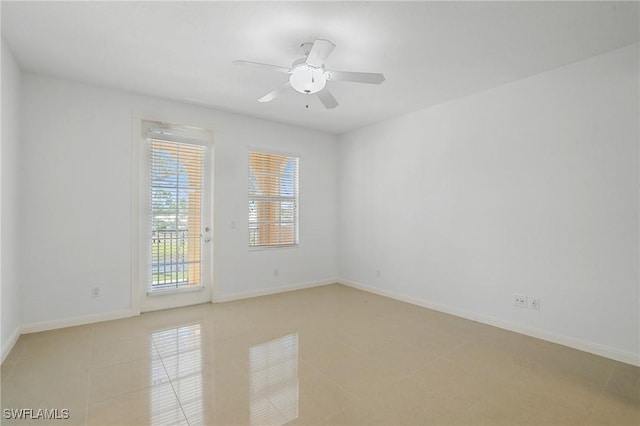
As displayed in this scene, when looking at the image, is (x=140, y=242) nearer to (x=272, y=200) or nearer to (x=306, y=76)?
(x=272, y=200)

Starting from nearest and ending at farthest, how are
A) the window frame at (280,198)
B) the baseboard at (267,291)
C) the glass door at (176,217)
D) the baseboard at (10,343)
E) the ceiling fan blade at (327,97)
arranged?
1. the baseboard at (10,343)
2. the ceiling fan blade at (327,97)
3. the glass door at (176,217)
4. the baseboard at (267,291)
5. the window frame at (280,198)

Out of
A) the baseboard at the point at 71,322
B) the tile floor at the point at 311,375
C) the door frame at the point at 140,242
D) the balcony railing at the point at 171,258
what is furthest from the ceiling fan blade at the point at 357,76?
the baseboard at the point at 71,322

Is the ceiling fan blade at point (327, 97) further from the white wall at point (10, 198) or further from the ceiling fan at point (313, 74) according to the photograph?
the white wall at point (10, 198)

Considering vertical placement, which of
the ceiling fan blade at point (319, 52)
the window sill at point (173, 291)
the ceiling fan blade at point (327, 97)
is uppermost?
the ceiling fan blade at point (319, 52)

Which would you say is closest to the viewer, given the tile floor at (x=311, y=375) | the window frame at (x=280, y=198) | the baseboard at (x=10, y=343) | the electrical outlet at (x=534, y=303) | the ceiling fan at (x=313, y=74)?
the tile floor at (x=311, y=375)

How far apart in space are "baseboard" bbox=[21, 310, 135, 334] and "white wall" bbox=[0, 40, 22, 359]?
14 cm

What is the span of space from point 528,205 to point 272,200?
11.0ft

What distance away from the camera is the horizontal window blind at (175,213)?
3898 millimetres

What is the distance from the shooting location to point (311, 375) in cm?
237

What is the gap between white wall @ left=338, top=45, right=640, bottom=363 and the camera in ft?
8.72

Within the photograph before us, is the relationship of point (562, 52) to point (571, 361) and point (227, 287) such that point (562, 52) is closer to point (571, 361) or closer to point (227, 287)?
point (571, 361)

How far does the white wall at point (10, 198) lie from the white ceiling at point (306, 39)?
0.87 feet

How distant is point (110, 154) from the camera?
3570 millimetres

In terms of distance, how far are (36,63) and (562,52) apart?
15.7 feet
